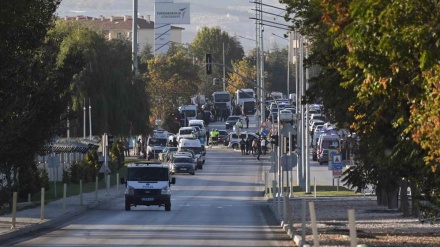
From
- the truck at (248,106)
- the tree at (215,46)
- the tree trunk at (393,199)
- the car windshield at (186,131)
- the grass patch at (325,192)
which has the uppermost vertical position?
the tree at (215,46)

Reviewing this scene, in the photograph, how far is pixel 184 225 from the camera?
3372 cm

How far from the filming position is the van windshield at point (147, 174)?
145 ft

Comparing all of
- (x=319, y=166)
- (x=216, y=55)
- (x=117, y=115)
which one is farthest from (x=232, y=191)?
(x=216, y=55)

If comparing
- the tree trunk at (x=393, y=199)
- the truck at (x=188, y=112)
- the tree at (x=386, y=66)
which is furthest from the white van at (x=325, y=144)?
the tree at (x=386, y=66)

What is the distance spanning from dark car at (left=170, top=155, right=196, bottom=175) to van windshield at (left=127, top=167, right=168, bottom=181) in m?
33.5

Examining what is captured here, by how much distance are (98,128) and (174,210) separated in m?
33.4

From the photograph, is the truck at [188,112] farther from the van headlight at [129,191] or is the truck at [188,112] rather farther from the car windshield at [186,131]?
the van headlight at [129,191]

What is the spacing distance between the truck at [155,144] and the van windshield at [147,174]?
44224 mm

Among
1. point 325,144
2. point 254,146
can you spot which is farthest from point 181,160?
point 254,146

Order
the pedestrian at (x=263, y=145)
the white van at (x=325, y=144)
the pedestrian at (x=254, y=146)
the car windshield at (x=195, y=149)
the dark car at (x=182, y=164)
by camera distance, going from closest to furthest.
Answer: the dark car at (x=182, y=164) → the white van at (x=325, y=144) → the car windshield at (x=195, y=149) → the pedestrian at (x=254, y=146) → the pedestrian at (x=263, y=145)

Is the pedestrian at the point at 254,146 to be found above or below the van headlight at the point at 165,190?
above

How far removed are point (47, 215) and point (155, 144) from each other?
5496cm

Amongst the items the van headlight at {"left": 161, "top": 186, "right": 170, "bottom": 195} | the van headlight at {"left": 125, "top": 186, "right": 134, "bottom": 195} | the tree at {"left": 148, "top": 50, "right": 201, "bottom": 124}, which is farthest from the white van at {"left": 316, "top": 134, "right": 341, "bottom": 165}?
the van headlight at {"left": 125, "top": 186, "right": 134, "bottom": 195}

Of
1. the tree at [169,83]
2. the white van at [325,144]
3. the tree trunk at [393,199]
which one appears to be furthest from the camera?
the tree at [169,83]
